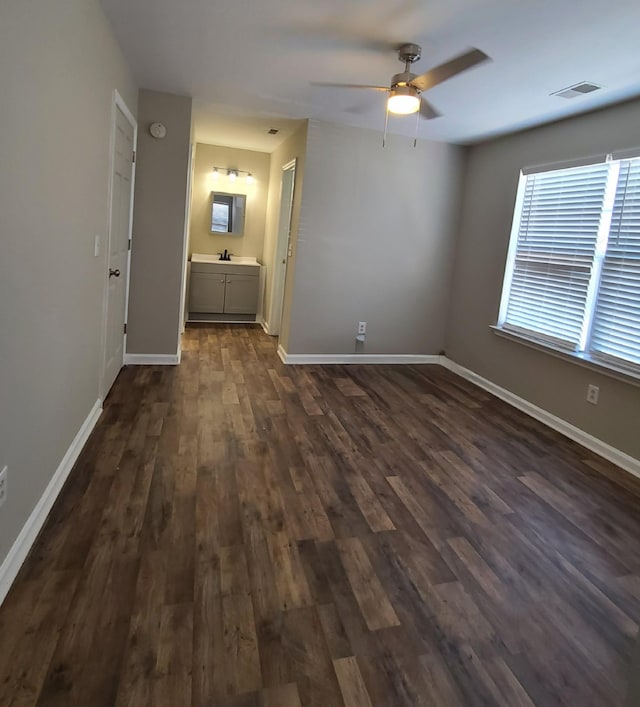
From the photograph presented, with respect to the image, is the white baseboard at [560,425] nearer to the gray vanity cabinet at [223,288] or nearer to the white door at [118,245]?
the gray vanity cabinet at [223,288]

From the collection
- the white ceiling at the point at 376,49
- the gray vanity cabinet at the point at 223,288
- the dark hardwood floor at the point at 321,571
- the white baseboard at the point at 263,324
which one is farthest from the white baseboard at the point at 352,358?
the white ceiling at the point at 376,49

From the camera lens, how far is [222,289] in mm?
6336

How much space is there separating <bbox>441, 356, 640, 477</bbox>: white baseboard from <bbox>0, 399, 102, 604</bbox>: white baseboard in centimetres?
327

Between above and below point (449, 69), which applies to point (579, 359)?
below

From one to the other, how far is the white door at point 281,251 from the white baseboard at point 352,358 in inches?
35.7

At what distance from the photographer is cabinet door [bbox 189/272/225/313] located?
621 centimetres

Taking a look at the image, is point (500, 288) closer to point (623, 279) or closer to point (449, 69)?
point (623, 279)

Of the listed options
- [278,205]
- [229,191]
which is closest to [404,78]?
[278,205]

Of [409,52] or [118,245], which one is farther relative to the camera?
[118,245]

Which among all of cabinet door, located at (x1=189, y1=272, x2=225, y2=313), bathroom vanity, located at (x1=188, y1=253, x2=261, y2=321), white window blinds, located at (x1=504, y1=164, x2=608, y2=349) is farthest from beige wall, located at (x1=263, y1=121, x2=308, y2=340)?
white window blinds, located at (x1=504, y1=164, x2=608, y2=349)

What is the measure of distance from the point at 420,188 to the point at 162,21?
2956 mm

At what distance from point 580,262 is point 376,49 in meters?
2.09

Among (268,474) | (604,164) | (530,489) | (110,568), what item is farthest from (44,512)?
(604,164)

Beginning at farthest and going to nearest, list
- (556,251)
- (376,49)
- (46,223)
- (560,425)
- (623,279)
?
(556,251)
(560,425)
(623,279)
(376,49)
(46,223)
